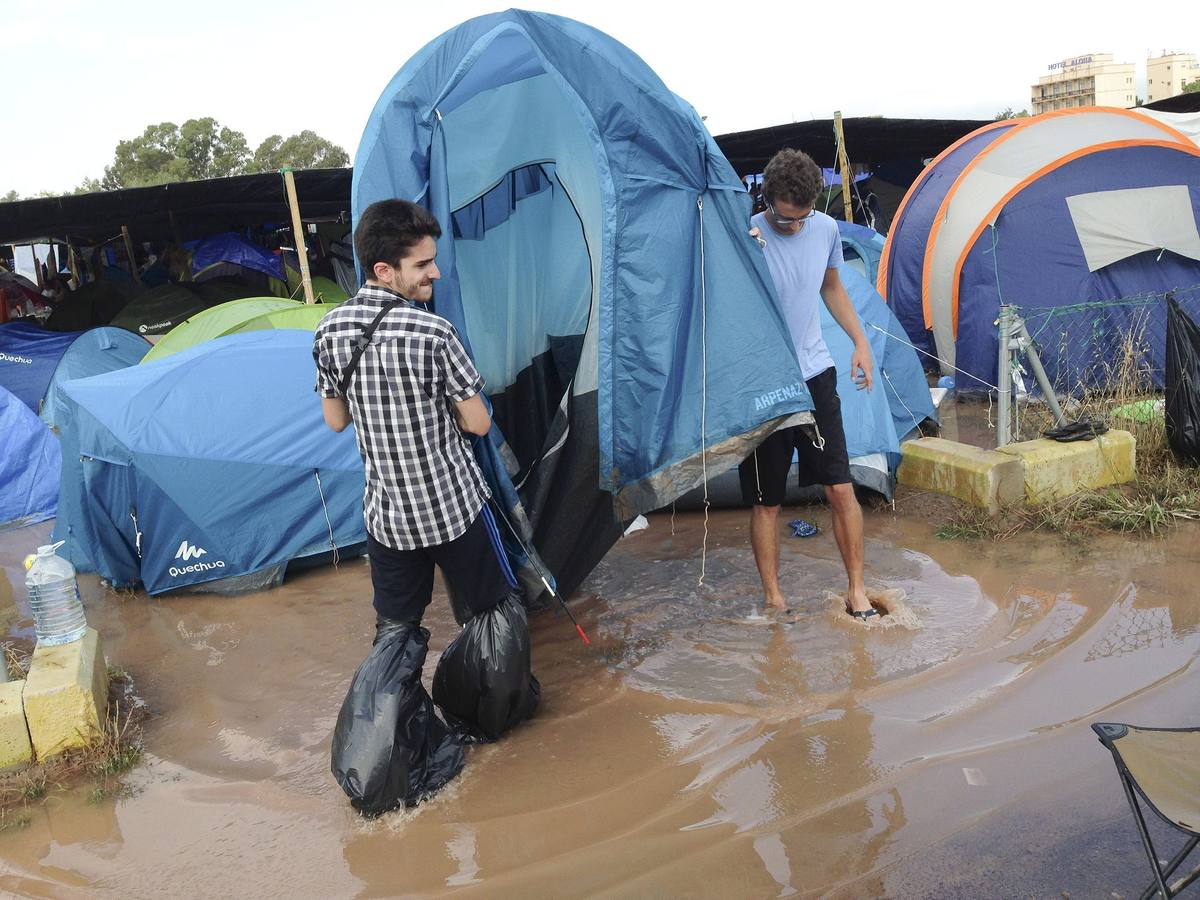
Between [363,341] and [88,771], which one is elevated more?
[363,341]

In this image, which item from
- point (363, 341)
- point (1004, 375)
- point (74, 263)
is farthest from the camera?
point (74, 263)

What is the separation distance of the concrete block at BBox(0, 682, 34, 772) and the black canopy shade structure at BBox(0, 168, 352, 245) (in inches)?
360

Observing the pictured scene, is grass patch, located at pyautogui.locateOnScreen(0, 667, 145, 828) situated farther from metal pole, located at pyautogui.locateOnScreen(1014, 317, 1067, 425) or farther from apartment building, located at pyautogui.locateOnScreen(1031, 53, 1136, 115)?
apartment building, located at pyautogui.locateOnScreen(1031, 53, 1136, 115)

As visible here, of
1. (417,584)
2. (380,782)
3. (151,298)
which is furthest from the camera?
(151,298)

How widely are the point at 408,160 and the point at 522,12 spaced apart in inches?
27.4

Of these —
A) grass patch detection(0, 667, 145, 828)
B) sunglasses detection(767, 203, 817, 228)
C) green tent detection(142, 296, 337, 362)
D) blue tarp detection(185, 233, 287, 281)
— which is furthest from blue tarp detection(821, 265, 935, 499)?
blue tarp detection(185, 233, 287, 281)

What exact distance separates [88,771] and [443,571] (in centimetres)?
156

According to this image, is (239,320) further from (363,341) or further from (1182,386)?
(1182,386)

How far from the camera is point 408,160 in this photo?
3.72 metres

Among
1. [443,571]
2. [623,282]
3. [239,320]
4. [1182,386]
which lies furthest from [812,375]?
[239,320]

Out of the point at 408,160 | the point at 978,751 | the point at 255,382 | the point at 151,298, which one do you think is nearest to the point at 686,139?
the point at 408,160

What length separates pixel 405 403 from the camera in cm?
308

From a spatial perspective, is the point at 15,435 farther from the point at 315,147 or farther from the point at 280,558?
the point at 315,147

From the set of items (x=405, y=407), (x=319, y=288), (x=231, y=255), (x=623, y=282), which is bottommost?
(x=405, y=407)
